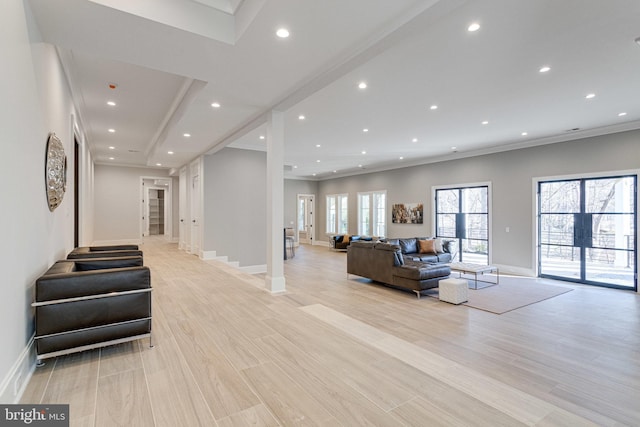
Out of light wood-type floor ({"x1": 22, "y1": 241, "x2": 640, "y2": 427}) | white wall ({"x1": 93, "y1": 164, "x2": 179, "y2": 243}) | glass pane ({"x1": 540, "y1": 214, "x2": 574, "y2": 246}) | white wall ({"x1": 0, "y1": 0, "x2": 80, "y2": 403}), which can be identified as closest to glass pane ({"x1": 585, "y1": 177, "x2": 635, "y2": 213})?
glass pane ({"x1": 540, "y1": 214, "x2": 574, "y2": 246})

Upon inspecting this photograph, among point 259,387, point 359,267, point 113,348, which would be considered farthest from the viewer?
point 359,267

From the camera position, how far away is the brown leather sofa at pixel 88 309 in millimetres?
2322

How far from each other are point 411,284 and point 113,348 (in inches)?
174

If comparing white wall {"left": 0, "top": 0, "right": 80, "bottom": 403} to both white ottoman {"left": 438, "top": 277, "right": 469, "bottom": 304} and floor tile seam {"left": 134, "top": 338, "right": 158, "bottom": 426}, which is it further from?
white ottoman {"left": 438, "top": 277, "right": 469, "bottom": 304}

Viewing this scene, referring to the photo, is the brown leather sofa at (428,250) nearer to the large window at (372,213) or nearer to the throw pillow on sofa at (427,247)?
the throw pillow on sofa at (427,247)

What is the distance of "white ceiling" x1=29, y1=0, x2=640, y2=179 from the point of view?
254cm

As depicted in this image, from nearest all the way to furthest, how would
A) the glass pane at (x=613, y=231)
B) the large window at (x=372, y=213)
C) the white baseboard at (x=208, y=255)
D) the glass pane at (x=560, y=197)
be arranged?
the glass pane at (x=613, y=231), the glass pane at (x=560, y=197), the white baseboard at (x=208, y=255), the large window at (x=372, y=213)

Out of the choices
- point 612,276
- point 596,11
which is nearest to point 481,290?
point 612,276

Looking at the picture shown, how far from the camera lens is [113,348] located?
2803 millimetres

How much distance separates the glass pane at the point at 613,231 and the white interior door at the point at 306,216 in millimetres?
10581

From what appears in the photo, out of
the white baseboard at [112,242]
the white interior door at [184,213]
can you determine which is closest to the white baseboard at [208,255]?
the white interior door at [184,213]

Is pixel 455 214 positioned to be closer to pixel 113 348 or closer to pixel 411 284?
Result: pixel 411 284

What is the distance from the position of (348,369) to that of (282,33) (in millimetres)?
2948

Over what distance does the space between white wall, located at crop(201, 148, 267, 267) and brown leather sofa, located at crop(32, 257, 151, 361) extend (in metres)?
5.10
